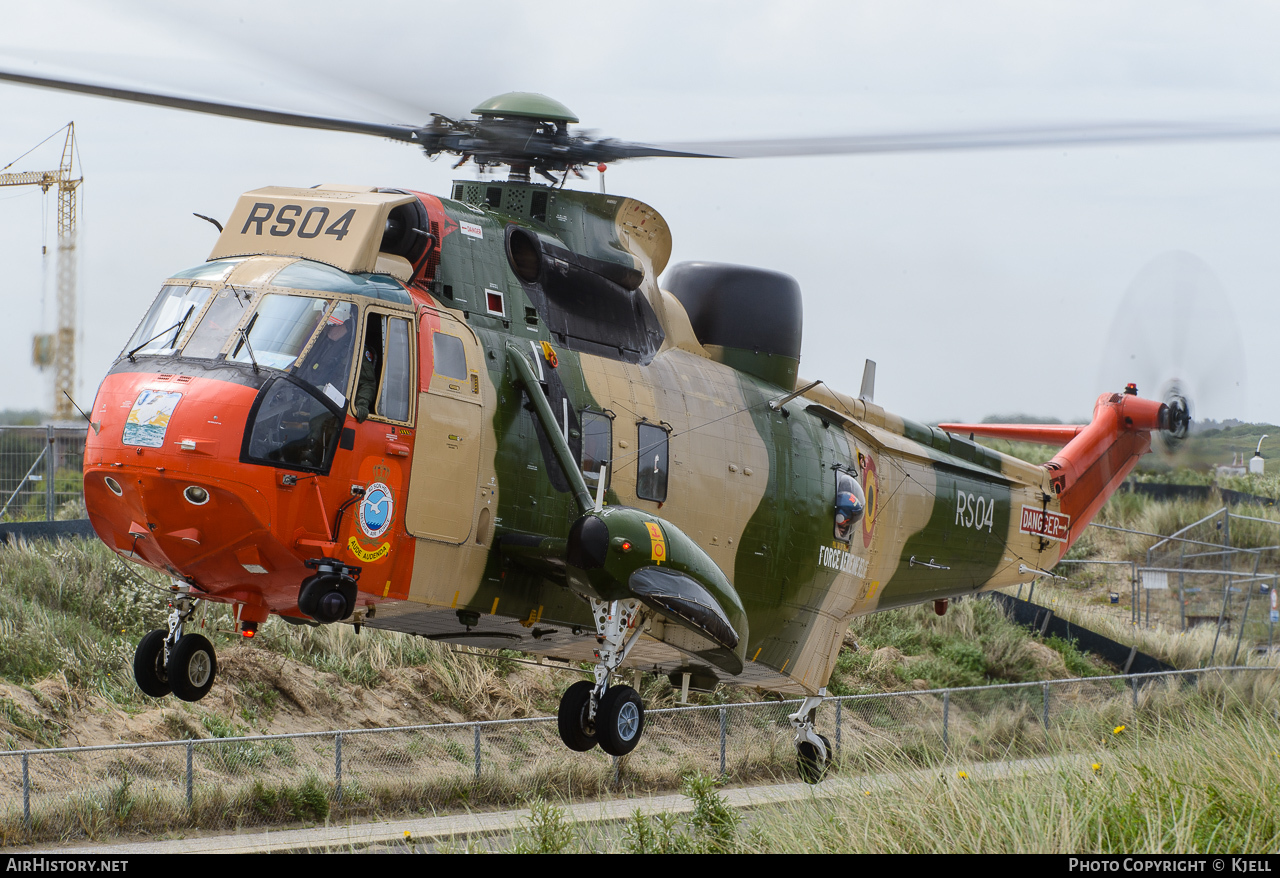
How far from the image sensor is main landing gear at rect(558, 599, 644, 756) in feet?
32.8

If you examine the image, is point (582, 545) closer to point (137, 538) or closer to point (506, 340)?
point (506, 340)

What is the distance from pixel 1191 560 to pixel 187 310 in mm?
26928

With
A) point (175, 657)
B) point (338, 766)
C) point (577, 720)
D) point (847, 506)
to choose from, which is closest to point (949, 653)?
point (847, 506)

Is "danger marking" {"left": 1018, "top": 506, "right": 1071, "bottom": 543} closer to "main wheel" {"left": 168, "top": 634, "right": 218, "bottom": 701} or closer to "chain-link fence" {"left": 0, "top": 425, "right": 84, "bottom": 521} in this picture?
"main wheel" {"left": 168, "top": 634, "right": 218, "bottom": 701}

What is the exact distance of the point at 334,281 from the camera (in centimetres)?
945

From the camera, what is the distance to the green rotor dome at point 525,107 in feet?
35.9

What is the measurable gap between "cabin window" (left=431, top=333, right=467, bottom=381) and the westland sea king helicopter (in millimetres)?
21

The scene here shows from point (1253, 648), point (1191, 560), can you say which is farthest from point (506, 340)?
point (1191, 560)

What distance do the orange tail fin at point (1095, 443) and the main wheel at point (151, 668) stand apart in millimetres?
12375

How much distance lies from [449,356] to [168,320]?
2101 mm

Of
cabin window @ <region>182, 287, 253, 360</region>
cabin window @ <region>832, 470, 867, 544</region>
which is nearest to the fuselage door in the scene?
cabin window @ <region>182, 287, 253, 360</region>

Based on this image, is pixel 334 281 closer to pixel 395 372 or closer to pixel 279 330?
pixel 279 330

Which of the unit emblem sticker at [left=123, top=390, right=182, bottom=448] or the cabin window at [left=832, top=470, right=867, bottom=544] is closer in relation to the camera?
the unit emblem sticker at [left=123, top=390, right=182, bottom=448]

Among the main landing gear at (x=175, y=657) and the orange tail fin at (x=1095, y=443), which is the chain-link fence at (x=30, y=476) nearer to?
the main landing gear at (x=175, y=657)
